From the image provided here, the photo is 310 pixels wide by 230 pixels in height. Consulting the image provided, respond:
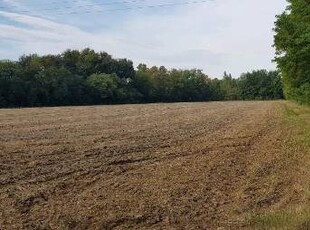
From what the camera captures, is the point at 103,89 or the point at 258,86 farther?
the point at 258,86

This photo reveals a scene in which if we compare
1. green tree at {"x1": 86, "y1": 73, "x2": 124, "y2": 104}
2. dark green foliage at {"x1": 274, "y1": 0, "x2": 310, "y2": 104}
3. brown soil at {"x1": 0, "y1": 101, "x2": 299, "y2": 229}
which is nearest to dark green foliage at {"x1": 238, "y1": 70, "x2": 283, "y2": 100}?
green tree at {"x1": 86, "y1": 73, "x2": 124, "y2": 104}

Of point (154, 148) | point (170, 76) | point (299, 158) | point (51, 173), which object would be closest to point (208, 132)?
point (154, 148)

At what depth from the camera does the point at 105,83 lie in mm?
107625

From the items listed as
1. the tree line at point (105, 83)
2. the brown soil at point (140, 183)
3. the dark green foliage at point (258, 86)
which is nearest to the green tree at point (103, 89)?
the tree line at point (105, 83)

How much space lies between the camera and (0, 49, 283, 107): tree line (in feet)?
295

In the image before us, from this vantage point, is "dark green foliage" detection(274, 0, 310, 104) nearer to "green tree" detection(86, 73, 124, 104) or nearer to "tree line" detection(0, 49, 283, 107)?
"tree line" detection(0, 49, 283, 107)

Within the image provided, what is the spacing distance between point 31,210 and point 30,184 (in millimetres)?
2220

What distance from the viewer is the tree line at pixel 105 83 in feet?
295

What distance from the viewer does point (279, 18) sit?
26.9 m

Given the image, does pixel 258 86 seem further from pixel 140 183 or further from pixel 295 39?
pixel 140 183

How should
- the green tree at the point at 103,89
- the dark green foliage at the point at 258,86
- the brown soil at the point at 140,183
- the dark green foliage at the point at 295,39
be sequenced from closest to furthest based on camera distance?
the brown soil at the point at 140,183 < the dark green foliage at the point at 295,39 < the green tree at the point at 103,89 < the dark green foliage at the point at 258,86

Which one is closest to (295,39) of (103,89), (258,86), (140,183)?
(140,183)

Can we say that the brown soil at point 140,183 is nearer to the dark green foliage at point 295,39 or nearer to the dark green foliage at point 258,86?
the dark green foliage at point 295,39

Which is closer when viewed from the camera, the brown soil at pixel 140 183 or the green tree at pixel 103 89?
the brown soil at pixel 140 183
